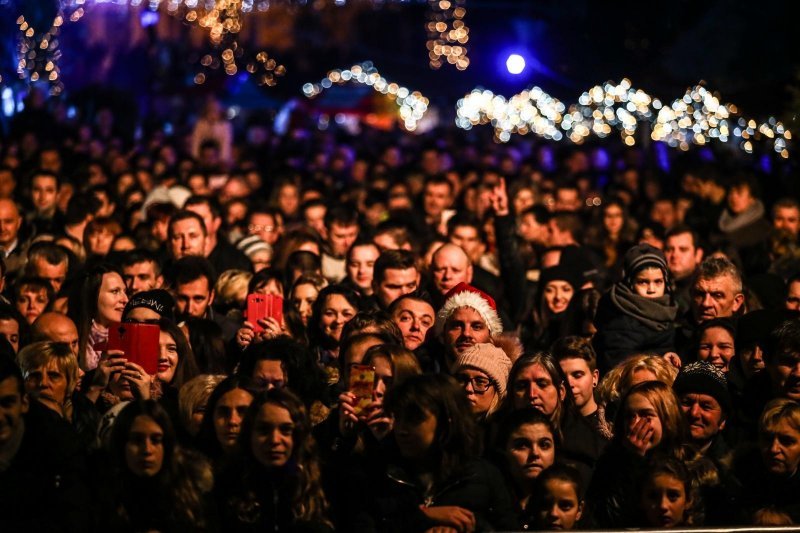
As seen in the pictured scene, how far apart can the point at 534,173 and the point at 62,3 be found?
21.0 feet

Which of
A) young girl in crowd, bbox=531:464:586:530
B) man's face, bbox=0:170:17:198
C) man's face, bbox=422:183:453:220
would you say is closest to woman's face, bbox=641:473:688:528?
young girl in crowd, bbox=531:464:586:530

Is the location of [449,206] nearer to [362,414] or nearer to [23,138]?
[23,138]

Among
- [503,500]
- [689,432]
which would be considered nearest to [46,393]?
[503,500]

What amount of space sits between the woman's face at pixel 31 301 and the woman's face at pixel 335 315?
1956mm

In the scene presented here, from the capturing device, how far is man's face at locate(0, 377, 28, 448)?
6285mm

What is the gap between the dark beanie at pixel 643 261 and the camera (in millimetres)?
9266

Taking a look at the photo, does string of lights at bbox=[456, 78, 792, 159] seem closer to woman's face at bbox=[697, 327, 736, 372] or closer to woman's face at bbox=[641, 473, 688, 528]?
woman's face at bbox=[697, 327, 736, 372]

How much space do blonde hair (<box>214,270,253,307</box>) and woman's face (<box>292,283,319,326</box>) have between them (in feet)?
1.86

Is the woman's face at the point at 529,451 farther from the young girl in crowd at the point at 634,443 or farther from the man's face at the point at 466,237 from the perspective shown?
the man's face at the point at 466,237

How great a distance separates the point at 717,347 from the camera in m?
8.77

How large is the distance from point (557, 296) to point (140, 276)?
116 inches

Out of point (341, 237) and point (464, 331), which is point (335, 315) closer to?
point (464, 331)

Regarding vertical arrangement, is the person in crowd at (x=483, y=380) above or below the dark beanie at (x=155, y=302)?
below

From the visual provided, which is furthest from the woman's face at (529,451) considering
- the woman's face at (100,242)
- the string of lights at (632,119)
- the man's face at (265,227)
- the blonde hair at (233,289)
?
the string of lights at (632,119)
